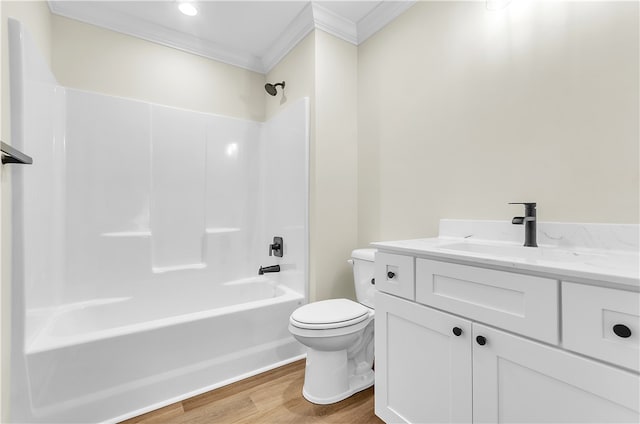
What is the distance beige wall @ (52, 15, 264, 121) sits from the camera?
77.1 inches

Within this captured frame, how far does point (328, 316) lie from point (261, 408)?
592mm

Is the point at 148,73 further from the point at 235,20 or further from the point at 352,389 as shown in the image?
the point at 352,389

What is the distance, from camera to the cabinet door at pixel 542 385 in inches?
26.3

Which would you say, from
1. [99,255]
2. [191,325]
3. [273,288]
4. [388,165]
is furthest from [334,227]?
[99,255]

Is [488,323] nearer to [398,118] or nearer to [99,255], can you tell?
[398,118]

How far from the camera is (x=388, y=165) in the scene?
6.49ft

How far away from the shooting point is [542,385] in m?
0.78

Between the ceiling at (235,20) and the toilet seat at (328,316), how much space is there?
6.31 ft

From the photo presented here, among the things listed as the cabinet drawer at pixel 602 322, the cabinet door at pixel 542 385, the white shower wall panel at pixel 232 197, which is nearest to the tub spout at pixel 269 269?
the white shower wall panel at pixel 232 197

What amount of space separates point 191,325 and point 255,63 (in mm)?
2258

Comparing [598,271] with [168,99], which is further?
[168,99]

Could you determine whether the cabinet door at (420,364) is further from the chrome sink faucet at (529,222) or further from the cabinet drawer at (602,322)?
the chrome sink faucet at (529,222)

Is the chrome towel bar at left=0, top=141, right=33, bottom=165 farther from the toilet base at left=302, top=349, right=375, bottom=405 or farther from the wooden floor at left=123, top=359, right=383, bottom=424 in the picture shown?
the toilet base at left=302, top=349, right=375, bottom=405

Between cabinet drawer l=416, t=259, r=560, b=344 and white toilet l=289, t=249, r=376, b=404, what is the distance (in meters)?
0.55
